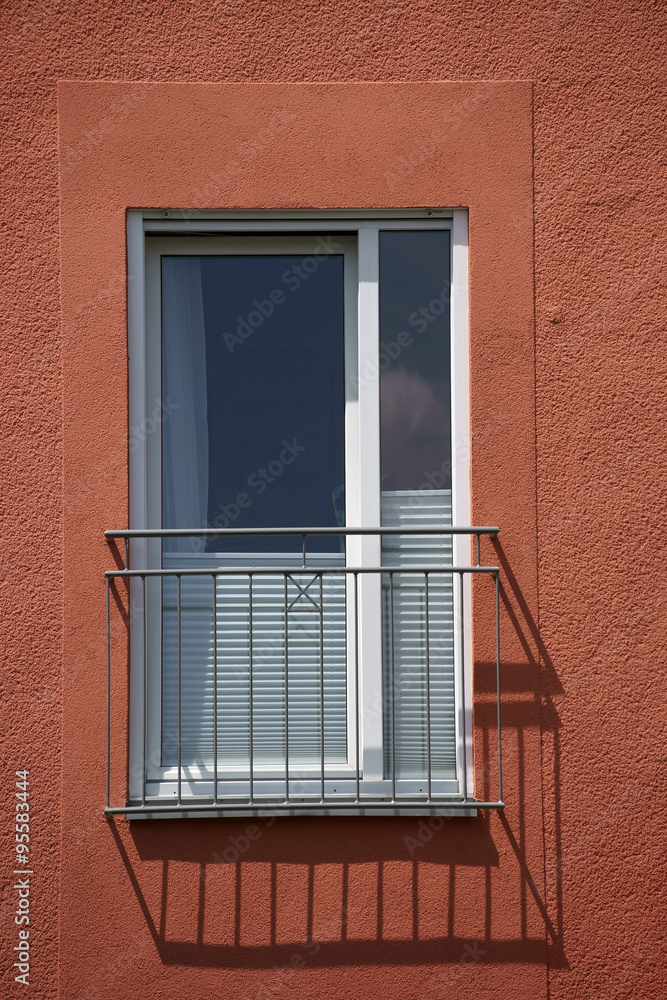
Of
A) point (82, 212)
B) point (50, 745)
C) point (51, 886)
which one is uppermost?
point (82, 212)

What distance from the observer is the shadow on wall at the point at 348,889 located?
11.2ft

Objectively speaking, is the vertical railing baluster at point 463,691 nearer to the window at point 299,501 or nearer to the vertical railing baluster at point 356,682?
the window at point 299,501

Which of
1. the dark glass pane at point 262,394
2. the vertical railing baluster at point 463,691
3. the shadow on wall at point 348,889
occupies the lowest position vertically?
the shadow on wall at point 348,889

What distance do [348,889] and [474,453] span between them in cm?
172

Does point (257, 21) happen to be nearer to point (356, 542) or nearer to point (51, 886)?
point (356, 542)

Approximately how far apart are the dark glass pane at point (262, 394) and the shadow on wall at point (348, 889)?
1.11 m

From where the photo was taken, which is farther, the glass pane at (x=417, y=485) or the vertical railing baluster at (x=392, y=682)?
the glass pane at (x=417, y=485)

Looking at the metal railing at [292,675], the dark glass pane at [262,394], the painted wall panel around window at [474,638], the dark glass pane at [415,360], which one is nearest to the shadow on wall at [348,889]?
the painted wall panel around window at [474,638]

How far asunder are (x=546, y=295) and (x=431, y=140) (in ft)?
2.47

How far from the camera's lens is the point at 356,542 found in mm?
3625

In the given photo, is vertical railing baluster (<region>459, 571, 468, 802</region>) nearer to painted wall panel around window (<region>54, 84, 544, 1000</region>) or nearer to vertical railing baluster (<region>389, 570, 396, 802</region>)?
painted wall panel around window (<region>54, 84, 544, 1000</region>)

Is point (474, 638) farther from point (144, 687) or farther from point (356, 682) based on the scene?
point (144, 687)

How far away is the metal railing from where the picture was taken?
3510 mm

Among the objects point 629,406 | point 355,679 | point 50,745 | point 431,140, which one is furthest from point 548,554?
point 50,745
